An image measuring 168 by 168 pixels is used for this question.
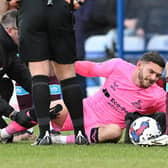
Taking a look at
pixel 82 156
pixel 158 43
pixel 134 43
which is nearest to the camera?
pixel 82 156

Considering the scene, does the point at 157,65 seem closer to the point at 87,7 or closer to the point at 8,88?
the point at 8,88

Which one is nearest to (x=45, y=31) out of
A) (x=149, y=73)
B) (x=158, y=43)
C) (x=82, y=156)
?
(x=149, y=73)

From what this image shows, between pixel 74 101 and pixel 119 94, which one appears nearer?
pixel 74 101

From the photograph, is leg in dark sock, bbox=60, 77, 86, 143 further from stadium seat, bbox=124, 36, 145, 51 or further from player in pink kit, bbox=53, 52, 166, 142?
stadium seat, bbox=124, 36, 145, 51

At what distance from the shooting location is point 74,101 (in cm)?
807

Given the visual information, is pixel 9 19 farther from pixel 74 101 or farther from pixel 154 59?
pixel 154 59

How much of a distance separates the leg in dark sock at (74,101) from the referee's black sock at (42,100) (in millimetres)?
174

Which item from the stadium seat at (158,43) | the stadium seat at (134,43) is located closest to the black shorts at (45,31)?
the stadium seat at (158,43)

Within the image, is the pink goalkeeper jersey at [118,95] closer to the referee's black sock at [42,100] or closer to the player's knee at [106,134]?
the player's knee at [106,134]

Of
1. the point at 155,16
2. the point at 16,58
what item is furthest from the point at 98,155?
the point at 155,16

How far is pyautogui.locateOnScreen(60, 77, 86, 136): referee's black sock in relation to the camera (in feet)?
26.5

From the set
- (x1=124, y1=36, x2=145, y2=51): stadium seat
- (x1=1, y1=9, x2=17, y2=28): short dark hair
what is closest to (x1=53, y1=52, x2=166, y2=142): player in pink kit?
(x1=1, y1=9, x2=17, y2=28): short dark hair

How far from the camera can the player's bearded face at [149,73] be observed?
8281 millimetres

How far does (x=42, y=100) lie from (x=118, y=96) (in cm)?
85
